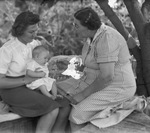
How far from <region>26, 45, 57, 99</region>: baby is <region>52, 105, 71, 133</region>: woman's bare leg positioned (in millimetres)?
154

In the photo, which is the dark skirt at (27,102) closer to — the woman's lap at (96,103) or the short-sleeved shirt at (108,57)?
the woman's lap at (96,103)

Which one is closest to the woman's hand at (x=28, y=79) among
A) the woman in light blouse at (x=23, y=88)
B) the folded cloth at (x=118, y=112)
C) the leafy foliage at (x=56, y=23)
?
the woman in light blouse at (x=23, y=88)

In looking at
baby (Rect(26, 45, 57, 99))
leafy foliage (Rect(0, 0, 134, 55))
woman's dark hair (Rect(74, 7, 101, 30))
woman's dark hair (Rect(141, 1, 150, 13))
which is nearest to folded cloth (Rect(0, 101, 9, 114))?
baby (Rect(26, 45, 57, 99))

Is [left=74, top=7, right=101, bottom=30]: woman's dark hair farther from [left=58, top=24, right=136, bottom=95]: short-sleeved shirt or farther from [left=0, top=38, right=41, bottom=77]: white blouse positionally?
[left=0, top=38, right=41, bottom=77]: white blouse

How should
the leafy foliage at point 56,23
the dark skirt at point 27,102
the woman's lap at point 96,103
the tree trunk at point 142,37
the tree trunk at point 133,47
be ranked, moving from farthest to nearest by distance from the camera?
the leafy foliage at point 56,23 → the tree trunk at point 133,47 → the tree trunk at point 142,37 → the woman's lap at point 96,103 → the dark skirt at point 27,102

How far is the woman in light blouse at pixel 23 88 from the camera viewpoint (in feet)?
8.71

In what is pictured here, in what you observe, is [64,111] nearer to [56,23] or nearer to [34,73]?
[34,73]

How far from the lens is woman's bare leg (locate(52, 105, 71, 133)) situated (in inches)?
109

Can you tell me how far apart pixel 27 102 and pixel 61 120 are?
1.16 feet

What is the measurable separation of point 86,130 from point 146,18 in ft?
5.77

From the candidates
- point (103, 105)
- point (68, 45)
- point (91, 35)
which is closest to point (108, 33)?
point (91, 35)

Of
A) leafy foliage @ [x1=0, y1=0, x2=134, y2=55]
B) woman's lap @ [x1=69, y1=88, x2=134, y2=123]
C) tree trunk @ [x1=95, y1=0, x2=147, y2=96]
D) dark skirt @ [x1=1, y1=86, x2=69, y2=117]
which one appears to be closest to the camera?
dark skirt @ [x1=1, y1=86, x2=69, y2=117]

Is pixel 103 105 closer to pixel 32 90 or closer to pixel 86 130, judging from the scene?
pixel 86 130

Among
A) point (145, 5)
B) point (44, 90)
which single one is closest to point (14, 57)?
point (44, 90)
